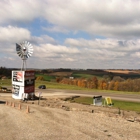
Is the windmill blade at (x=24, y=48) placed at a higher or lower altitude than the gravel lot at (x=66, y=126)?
higher

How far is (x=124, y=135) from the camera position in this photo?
66.1ft

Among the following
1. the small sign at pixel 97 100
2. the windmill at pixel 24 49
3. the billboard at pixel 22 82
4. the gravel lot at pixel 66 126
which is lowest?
the gravel lot at pixel 66 126

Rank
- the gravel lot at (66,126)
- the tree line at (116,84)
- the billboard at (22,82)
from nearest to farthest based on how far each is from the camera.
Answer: the gravel lot at (66,126) → the billboard at (22,82) → the tree line at (116,84)

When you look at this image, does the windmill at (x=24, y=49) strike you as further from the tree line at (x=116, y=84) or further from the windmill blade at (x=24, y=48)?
the tree line at (x=116, y=84)

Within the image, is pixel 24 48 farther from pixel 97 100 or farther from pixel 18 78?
pixel 97 100

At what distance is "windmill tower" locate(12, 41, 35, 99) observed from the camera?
45.0 metres

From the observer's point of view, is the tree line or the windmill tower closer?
the windmill tower

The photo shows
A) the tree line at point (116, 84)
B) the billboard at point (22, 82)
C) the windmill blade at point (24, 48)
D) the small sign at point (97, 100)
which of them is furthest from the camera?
the tree line at point (116, 84)

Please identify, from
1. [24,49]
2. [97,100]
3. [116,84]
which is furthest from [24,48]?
[116,84]

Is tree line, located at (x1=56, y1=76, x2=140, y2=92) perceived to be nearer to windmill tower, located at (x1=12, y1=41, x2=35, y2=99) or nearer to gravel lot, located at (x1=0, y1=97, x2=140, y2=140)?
windmill tower, located at (x1=12, y1=41, x2=35, y2=99)

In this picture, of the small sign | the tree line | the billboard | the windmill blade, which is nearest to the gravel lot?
the small sign

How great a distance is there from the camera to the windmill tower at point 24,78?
44969 millimetres

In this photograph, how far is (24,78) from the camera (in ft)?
147

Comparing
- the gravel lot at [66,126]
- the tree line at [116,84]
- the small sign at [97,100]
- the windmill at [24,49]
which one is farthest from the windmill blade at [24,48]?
the tree line at [116,84]
